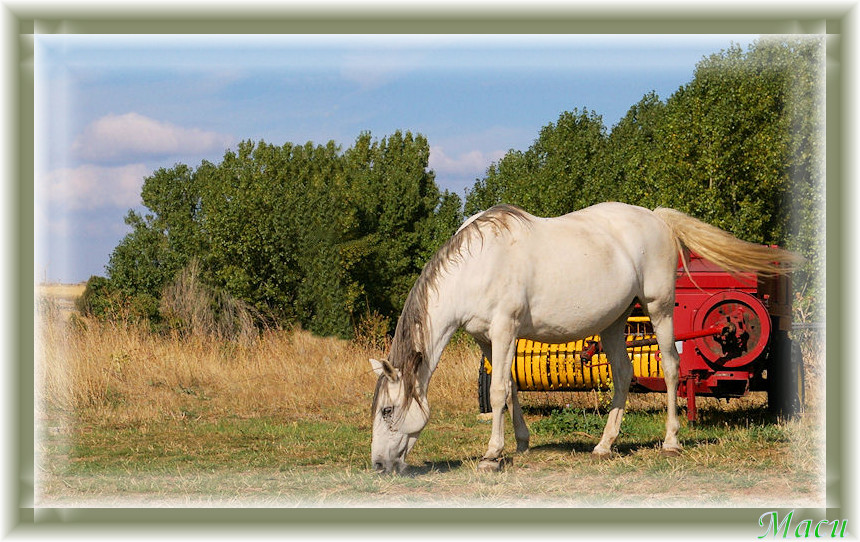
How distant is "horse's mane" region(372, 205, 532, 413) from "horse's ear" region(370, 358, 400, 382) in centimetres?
6

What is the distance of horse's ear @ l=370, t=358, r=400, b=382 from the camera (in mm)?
6930

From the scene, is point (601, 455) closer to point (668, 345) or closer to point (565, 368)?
point (668, 345)

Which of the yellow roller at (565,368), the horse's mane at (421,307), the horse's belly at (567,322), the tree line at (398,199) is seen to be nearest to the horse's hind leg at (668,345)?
the horse's belly at (567,322)

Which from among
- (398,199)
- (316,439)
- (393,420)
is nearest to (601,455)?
(393,420)

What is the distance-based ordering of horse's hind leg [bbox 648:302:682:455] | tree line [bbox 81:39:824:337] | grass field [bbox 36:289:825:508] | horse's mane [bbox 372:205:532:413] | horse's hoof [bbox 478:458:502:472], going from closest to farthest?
grass field [bbox 36:289:825:508]
horse's mane [bbox 372:205:532:413]
horse's hoof [bbox 478:458:502:472]
horse's hind leg [bbox 648:302:682:455]
tree line [bbox 81:39:824:337]

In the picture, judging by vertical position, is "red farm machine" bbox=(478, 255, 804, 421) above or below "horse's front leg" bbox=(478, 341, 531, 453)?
above

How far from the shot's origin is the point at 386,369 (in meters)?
6.95

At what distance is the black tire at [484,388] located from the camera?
10.1m

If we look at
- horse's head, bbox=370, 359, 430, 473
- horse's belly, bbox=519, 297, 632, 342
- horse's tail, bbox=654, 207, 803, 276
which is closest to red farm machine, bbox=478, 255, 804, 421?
horse's tail, bbox=654, 207, 803, 276

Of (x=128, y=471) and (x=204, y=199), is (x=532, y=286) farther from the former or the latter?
(x=204, y=199)

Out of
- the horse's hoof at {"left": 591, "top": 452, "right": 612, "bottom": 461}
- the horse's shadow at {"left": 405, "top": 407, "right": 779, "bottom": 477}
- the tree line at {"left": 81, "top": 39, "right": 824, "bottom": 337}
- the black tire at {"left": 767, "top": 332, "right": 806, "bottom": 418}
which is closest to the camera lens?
the horse's shadow at {"left": 405, "top": 407, "right": 779, "bottom": 477}

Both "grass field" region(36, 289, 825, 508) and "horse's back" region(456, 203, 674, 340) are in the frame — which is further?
"horse's back" region(456, 203, 674, 340)

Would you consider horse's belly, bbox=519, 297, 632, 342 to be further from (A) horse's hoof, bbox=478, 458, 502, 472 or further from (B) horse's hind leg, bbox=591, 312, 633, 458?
(A) horse's hoof, bbox=478, 458, 502, 472

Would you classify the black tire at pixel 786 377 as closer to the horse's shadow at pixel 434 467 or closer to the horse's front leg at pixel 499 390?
the horse's front leg at pixel 499 390
